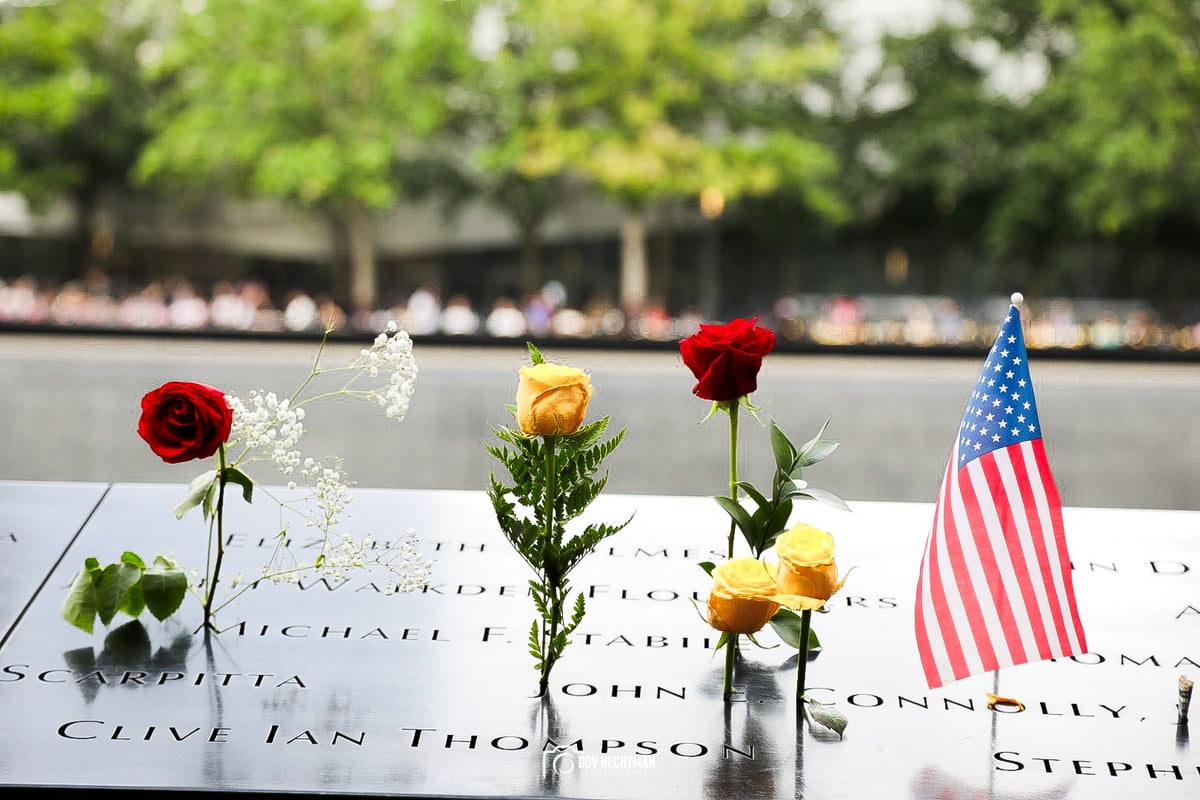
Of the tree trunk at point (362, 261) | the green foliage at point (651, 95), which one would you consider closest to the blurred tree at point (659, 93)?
the green foliage at point (651, 95)

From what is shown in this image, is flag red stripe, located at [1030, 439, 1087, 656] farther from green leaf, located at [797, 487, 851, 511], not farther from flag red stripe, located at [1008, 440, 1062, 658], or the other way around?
green leaf, located at [797, 487, 851, 511]

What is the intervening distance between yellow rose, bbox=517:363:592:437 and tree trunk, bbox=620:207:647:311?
2162 cm

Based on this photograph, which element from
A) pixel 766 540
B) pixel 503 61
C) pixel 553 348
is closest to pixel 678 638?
pixel 766 540

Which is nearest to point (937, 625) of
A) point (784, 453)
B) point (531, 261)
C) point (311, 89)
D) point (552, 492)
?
point (784, 453)

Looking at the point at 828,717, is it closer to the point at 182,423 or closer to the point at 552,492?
the point at 552,492

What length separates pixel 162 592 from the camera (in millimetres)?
2941

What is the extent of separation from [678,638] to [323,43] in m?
20.9

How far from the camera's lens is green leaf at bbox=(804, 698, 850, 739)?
2555 mm

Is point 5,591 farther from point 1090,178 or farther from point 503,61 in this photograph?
point 1090,178

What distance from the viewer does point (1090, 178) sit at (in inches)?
866

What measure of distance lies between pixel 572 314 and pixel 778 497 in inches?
777

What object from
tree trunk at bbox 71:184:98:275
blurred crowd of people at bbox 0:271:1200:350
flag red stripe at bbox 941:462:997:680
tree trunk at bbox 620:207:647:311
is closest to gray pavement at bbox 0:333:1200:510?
flag red stripe at bbox 941:462:997:680

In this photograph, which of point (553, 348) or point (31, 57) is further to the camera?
point (31, 57)

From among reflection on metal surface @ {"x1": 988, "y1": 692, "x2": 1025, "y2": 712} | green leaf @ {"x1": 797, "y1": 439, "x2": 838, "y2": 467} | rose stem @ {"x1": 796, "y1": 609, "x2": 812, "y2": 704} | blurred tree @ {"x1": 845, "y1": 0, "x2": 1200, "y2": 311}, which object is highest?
blurred tree @ {"x1": 845, "y1": 0, "x2": 1200, "y2": 311}
